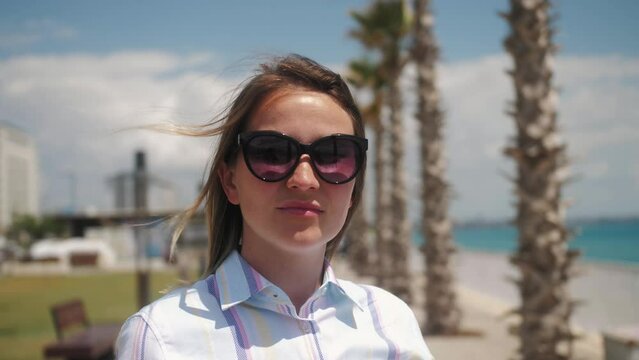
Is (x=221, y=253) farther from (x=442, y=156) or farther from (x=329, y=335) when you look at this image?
(x=442, y=156)

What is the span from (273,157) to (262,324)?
1.32 ft

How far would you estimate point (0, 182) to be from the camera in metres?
100

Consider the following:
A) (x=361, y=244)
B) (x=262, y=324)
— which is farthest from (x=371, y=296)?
(x=361, y=244)

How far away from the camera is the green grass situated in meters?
10.3

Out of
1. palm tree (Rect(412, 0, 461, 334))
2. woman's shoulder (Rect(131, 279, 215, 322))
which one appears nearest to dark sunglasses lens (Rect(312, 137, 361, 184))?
woman's shoulder (Rect(131, 279, 215, 322))

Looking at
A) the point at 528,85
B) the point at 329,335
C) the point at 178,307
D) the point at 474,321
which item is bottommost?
the point at 474,321

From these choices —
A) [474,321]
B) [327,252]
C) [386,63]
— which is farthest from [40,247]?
[327,252]

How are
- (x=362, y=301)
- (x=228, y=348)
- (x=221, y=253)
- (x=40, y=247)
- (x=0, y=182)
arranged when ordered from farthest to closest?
(x=0, y=182), (x=40, y=247), (x=221, y=253), (x=362, y=301), (x=228, y=348)

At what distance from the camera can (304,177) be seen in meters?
1.58

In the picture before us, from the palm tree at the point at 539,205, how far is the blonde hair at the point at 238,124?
4.25 m

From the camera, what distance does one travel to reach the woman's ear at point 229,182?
1761 millimetres

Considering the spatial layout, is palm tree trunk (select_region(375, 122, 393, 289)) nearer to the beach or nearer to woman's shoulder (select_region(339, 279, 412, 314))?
the beach

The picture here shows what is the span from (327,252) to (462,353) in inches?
301

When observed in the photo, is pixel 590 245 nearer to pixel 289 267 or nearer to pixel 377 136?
pixel 377 136
